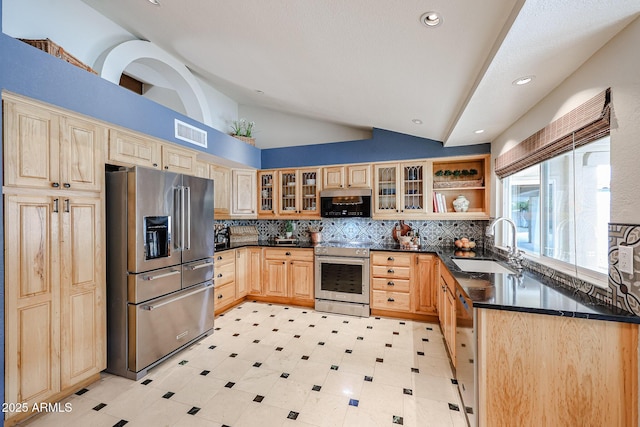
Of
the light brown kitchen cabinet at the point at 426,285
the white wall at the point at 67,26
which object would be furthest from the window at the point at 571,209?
the white wall at the point at 67,26

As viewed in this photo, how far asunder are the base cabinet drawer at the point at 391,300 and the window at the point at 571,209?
1.45 metres

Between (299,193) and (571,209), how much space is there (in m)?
Result: 3.25

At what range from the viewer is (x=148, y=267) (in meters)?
2.35

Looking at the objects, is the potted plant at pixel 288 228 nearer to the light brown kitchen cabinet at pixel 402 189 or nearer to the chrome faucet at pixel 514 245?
the light brown kitchen cabinet at pixel 402 189

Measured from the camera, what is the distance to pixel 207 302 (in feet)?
9.97

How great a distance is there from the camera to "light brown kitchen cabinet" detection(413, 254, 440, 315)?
11.1 feet

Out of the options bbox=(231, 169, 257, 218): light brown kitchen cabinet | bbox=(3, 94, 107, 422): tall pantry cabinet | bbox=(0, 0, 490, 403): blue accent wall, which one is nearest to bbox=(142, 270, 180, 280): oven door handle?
bbox=(3, 94, 107, 422): tall pantry cabinet

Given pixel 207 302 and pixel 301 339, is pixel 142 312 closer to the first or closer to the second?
pixel 207 302

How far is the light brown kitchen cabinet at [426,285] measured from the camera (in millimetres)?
3381

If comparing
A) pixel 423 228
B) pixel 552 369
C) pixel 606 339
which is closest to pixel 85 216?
pixel 552 369

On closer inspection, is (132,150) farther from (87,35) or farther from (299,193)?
(299,193)

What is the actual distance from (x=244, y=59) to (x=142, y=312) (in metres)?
2.47

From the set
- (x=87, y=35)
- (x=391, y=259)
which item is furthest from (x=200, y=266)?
(x=87, y=35)

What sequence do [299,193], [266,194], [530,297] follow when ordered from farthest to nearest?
[266,194], [299,193], [530,297]
